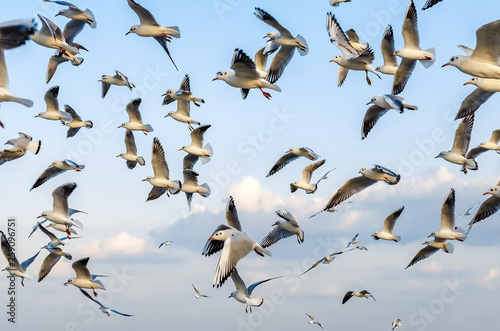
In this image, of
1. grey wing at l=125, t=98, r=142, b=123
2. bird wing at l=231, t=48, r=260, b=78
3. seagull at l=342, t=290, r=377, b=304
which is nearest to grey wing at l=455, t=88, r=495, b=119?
bird wing at l=231, t=48, r=260, b=78

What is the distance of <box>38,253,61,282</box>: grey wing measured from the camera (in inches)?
691

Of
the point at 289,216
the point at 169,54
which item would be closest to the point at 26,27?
the point at 169,54

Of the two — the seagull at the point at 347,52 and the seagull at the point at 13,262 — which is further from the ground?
the seagull at the point at 347,52

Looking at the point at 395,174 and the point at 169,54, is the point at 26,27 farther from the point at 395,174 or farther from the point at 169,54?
the point at 395,174

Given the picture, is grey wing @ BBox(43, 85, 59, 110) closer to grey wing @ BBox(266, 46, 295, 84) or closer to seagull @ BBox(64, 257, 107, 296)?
seagull @ BBox(64, 257, 107, 296)

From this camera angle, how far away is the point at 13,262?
56.3ft

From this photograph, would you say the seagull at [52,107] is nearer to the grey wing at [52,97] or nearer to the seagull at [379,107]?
the grey wing at [52,97]

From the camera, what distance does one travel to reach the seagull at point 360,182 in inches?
611

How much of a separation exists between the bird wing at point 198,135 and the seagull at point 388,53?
469 cm

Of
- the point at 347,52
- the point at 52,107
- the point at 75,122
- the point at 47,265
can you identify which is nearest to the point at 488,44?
the point at 347,52

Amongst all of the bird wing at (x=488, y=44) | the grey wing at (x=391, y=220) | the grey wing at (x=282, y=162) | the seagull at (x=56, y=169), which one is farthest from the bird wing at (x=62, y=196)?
the bird wing at (x=488, y=44)

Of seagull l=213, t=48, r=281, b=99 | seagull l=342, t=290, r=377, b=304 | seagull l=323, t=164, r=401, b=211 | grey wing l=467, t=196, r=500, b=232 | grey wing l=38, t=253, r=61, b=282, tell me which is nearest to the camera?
seagull l=213, t=48, r=281, b=99

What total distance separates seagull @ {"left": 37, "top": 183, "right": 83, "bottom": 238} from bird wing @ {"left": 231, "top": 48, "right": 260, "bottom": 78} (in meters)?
5.32

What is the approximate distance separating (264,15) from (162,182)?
6019 mm
